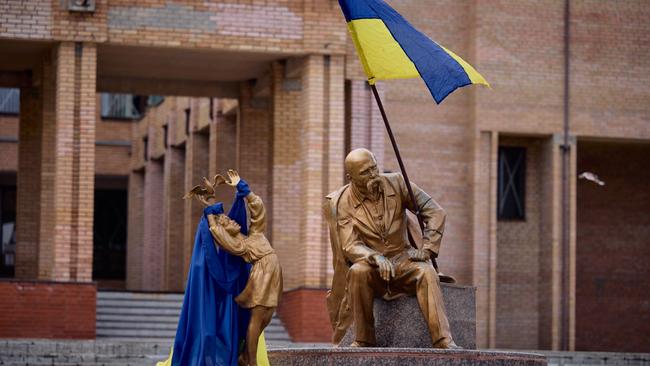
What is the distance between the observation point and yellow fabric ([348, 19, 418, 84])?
16.0 m

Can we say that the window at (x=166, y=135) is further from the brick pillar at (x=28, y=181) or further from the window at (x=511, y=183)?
the window at (x=511, y=183)

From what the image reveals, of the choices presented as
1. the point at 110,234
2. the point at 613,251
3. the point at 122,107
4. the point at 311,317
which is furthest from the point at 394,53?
the point at 110,234

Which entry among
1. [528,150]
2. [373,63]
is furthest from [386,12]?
[528,150]

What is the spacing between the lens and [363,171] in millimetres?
14758

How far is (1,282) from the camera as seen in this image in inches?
1035

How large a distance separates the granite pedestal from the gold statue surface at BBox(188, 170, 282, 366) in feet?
2.48

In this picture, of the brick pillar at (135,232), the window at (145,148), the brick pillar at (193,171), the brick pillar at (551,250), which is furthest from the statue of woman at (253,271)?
the window at (145,148)

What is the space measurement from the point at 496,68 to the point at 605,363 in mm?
7220

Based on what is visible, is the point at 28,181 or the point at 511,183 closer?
the point at 28,181

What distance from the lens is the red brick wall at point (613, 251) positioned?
33406mm

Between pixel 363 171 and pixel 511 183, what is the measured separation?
18001 mm

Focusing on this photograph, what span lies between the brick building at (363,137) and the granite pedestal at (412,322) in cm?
1236

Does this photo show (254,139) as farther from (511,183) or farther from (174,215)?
(174,215)

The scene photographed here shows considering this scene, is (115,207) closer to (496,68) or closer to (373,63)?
(496,68)
